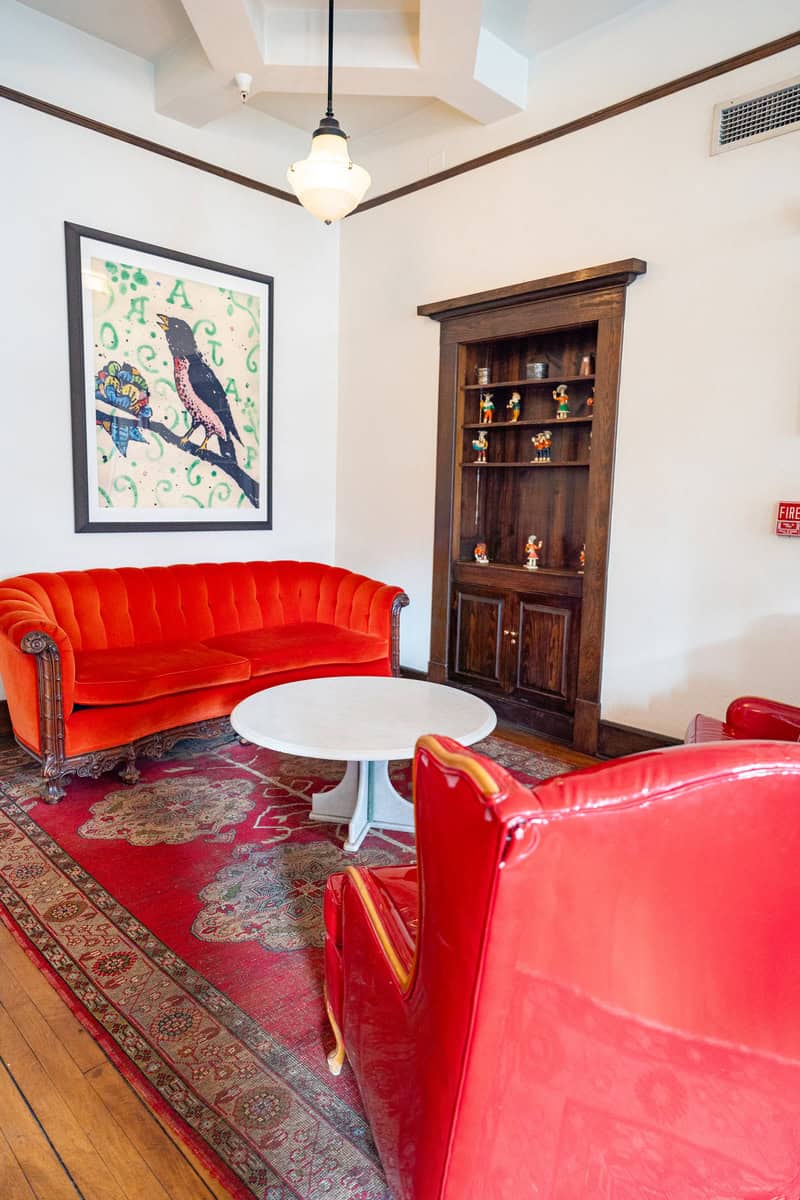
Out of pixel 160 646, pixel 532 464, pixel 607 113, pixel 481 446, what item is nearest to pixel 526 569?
pixel 532 464

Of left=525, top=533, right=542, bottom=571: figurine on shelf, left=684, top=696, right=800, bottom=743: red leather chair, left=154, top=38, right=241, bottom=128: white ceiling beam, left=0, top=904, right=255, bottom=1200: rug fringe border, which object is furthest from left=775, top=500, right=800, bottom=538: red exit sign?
left=154, top=38, right=241, bottom=128: white ceiling beam

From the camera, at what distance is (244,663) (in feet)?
12.0

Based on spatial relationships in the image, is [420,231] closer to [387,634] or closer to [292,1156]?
[387,634]

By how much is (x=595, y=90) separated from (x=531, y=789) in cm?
406

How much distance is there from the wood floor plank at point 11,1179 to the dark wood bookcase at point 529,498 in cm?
300

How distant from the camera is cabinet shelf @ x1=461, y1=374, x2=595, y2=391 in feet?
12.9

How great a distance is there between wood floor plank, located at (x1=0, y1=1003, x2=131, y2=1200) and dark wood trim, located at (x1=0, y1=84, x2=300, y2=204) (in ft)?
13.3

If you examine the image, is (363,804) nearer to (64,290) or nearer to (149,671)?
(149,671)

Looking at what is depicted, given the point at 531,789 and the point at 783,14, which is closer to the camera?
the point at 531,789

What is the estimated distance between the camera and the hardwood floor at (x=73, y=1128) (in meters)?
1.40

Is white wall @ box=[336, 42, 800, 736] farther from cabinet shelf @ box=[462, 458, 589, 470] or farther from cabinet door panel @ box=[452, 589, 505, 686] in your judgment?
cabinet door panel @ box=[452, 589, 505, 686]

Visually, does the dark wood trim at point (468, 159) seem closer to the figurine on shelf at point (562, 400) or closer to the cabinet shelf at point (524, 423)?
the figurine on shelf at point (562, 400)

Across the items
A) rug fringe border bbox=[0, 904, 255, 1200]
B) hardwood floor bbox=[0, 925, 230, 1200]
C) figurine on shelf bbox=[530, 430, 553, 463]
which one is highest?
figurine on shelf bbox=[530, 430, 553, 463]

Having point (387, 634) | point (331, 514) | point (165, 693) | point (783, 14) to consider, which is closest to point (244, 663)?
point (165, 693)
